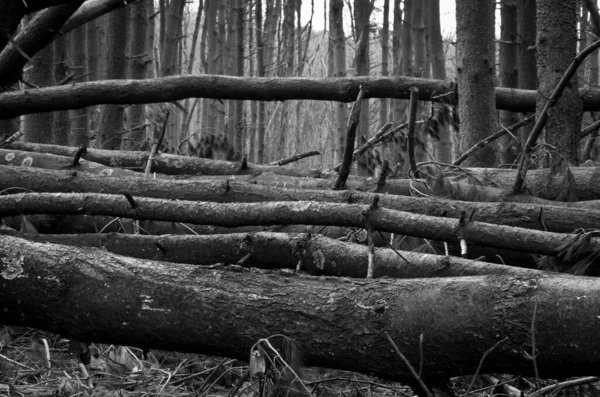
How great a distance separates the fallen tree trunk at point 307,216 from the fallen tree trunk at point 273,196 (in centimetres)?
54

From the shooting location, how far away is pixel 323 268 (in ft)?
9.26

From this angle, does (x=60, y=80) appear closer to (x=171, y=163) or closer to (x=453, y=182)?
(x=171, y=163)

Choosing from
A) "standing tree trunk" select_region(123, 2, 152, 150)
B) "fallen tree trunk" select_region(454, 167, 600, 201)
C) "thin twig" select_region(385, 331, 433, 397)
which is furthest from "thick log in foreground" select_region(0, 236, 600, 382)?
"standing tree trunk" select_region(123, 2, 152, 150)

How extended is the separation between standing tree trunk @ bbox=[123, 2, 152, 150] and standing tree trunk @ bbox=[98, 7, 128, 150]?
0.28 meters

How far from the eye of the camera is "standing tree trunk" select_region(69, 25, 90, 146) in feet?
27.8

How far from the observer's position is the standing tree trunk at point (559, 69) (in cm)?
477

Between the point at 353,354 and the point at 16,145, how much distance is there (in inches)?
152

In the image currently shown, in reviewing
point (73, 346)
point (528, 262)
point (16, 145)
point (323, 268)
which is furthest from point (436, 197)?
point (16, 145)

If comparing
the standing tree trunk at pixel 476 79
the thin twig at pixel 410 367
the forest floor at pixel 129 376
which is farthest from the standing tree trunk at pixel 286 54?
the thin twig at pixel 410 367

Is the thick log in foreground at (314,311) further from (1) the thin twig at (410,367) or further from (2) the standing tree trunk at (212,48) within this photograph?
(2) the standing tree trunk at (212,48)

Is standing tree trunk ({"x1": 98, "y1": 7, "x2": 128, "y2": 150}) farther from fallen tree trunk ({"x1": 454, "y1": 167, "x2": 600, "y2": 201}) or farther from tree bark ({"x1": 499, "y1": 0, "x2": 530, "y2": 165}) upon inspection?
fallen tree trunk ({"x1": 454, "y1": 167, "x2": 600, "y2": 201})

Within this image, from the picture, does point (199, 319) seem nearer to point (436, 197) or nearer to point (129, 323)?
point (129, 323)

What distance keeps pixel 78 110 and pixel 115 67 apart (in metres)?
1.00

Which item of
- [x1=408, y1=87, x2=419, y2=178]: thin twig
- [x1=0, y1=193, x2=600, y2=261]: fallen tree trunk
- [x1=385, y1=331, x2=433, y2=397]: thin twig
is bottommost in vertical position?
[x1=385, y1=331, x2=433, y2=397]: thin twig
